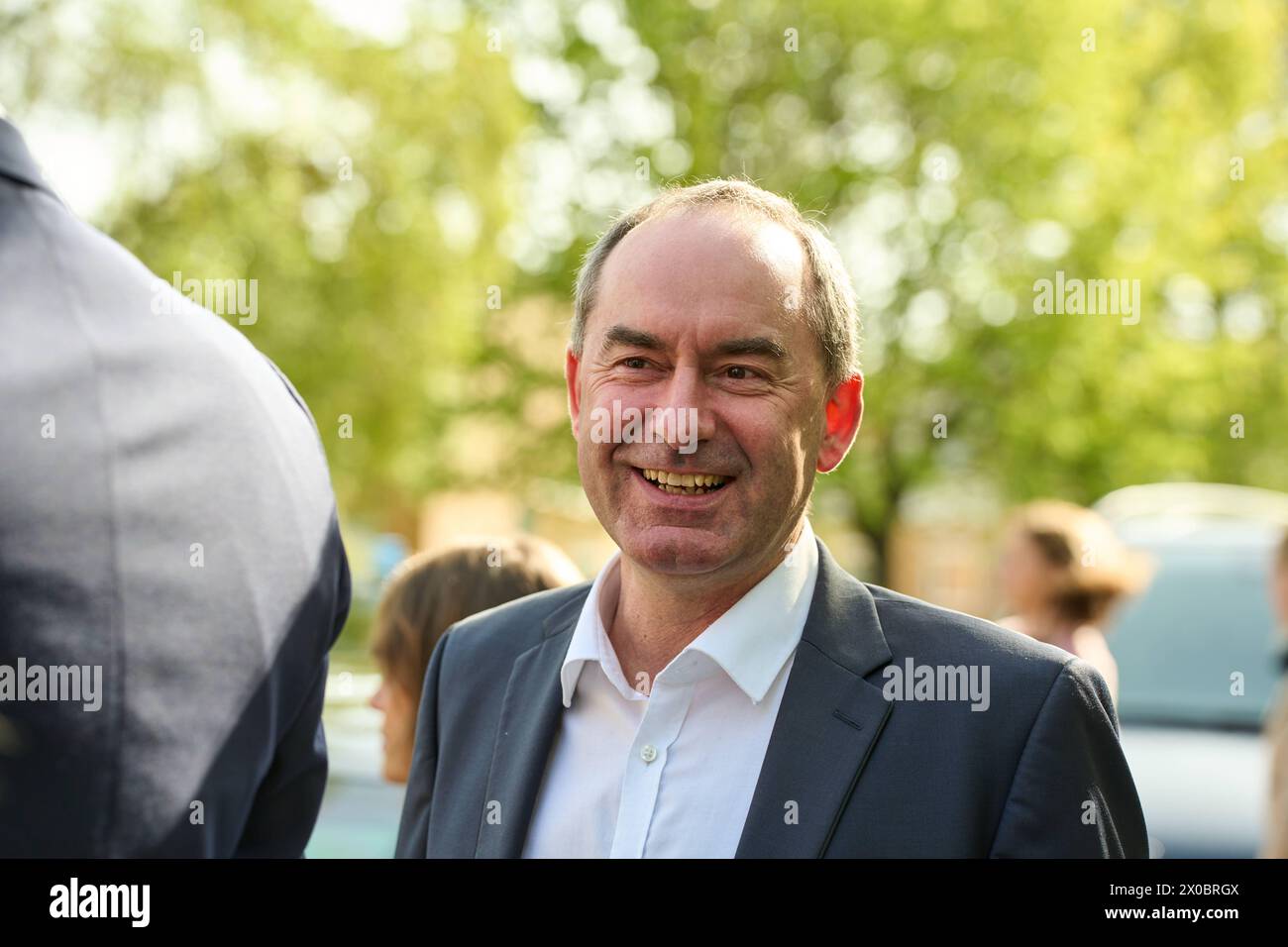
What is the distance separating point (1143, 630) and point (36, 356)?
586cm

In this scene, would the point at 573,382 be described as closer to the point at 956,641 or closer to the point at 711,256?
the point at 711,256

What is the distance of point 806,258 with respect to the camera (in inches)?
85.3

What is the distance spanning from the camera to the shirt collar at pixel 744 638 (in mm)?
2062

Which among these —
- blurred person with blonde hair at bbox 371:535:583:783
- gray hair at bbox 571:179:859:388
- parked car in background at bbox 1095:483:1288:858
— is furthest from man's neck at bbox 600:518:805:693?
parked car in background at bbox 1095:483:1288:858

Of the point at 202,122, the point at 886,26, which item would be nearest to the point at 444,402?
the point at 202,122

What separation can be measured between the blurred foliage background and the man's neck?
1148 centimetres

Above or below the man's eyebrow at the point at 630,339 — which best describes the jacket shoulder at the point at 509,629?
below

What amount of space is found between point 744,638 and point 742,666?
4cm

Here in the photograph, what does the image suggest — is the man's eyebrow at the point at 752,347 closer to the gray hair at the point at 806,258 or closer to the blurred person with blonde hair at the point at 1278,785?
the gray hair at the point at 806,258

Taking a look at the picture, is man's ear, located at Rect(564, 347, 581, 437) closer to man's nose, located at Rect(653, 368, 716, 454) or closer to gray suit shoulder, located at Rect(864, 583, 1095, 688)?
man's nose, located at Rect(653, 368, 716, 454)

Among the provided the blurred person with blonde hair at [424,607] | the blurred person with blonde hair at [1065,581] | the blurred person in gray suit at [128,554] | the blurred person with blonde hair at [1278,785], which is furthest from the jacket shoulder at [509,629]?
the blurred person with blonde hair at [1065,581]

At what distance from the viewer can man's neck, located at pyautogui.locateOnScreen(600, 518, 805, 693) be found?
2.14 meters

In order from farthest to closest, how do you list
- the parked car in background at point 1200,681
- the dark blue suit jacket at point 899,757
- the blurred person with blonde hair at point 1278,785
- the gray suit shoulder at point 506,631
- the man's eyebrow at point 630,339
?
the parked car in background at point 1200,681
the blurred person with blonde hair at point 1278,785
the gray suit shoulder at point 506,631
the man's eyebrow at point 630,339
the dark blue suit jacket at point 899,757

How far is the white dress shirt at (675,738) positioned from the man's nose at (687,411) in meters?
0.27
